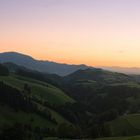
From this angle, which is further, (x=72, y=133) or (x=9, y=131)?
(x=72, y=133)

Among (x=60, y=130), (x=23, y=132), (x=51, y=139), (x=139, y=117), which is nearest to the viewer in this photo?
(x=51, y=139)

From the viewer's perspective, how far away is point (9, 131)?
155m

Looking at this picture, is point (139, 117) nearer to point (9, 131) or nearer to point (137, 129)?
point (137, 129)

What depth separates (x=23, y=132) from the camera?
507 ft

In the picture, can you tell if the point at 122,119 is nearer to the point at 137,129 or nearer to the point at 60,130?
the point at 137,129

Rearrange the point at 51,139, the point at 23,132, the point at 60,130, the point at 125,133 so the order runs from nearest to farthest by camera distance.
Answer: the point at 51,139 < the point at 23,132 < the point at 125,133 < the point at 60,130

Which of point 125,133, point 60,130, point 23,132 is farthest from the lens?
point 60,130

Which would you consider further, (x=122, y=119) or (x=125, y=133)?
(x=122, y=119)

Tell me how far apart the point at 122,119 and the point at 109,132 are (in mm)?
29068

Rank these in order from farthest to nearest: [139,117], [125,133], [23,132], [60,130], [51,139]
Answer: [139,117] < [60,130] < [125,133] < [23,132] < [51,139]

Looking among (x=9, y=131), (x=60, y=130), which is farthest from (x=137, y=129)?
(x=9, y=131)

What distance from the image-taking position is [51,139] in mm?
141375

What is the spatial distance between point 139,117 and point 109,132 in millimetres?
34894

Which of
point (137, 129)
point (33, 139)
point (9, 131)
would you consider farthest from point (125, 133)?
point (9, 131)
